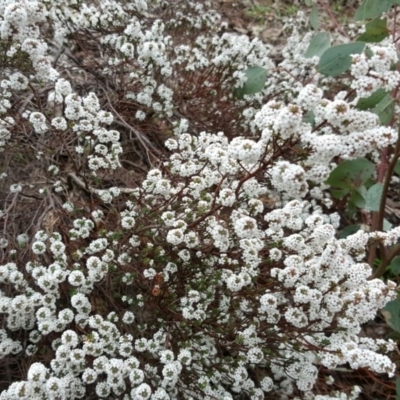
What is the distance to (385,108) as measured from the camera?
2465 millimetres

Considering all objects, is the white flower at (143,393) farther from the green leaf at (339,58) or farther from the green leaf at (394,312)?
the green leaf at (339,58)

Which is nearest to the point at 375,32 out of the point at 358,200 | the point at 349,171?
the point at 349,171

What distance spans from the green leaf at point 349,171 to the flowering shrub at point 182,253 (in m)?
0.01

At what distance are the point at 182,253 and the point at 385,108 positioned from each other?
50.2 inches

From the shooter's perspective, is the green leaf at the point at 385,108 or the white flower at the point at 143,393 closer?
the white flower at the point at 143,393

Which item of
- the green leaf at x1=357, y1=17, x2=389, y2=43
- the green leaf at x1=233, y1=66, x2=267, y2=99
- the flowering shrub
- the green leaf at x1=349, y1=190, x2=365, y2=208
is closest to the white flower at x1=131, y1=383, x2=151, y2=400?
the flowering shrub

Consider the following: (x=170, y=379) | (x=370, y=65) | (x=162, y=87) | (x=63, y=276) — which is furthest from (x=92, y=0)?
(x=170, y=379)

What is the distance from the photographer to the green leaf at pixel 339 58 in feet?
7.70

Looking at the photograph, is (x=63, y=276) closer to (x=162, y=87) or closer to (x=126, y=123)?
(x=126, y=123)

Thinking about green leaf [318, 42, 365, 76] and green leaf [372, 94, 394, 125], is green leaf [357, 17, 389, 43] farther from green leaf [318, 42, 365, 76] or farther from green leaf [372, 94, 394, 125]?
green leaf [372, 94, 394, 125]

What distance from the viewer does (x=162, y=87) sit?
3176 mm

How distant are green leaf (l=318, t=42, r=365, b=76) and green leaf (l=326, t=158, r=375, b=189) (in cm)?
47

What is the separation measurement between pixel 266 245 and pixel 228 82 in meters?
1.65

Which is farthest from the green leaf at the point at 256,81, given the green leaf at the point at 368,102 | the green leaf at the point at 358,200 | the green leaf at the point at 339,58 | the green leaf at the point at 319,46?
the green leaf at the point at 368,102
